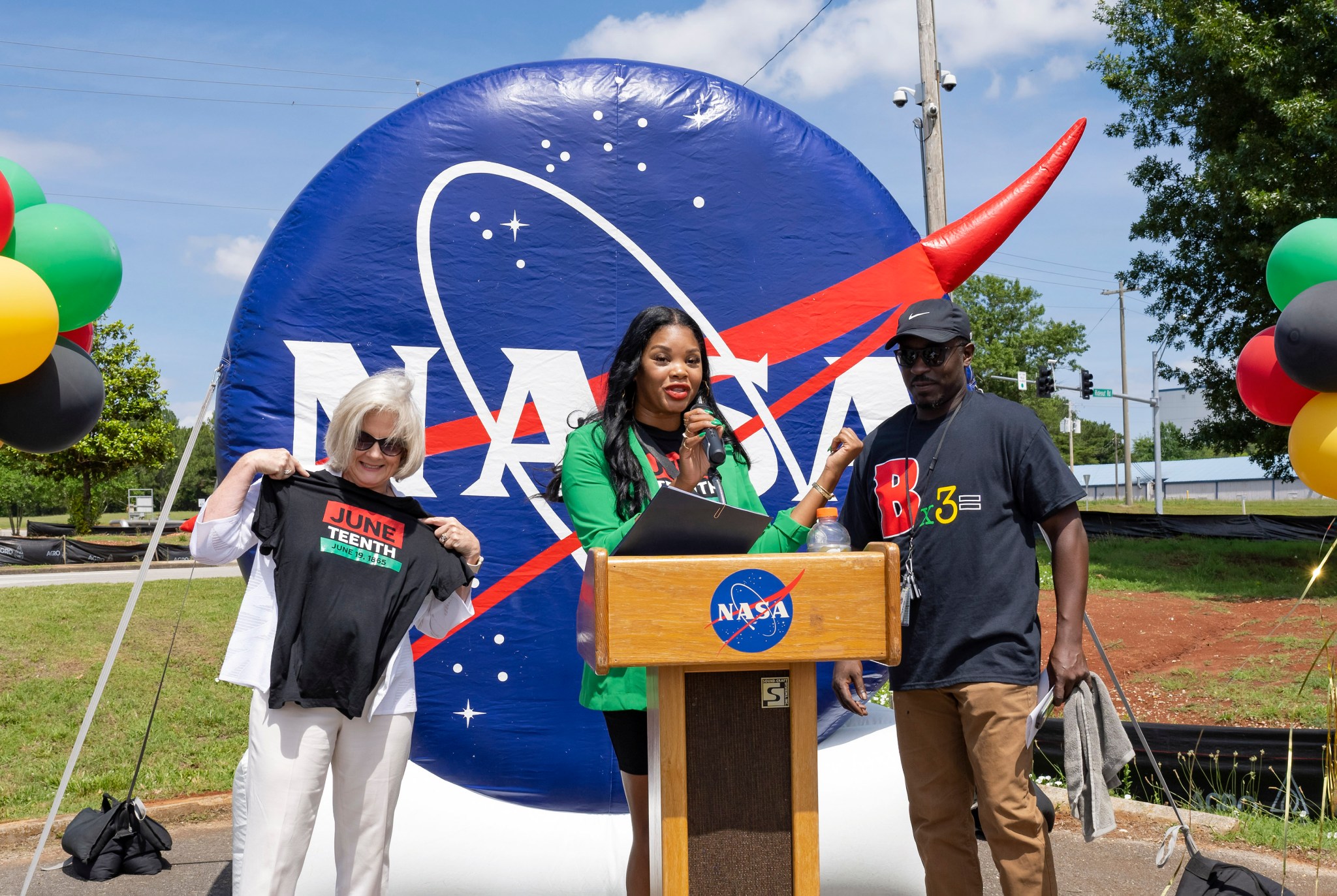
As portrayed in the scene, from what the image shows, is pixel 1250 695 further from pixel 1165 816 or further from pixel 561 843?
pixel 561 843

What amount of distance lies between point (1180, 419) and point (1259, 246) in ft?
276

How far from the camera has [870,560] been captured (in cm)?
210

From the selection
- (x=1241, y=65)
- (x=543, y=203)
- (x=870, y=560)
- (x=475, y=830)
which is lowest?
(x=475, y=830)

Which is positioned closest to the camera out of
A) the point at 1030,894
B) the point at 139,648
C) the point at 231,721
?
the point at 1030,894

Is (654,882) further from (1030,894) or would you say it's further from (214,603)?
(214,603)

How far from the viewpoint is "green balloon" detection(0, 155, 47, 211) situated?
9.59ft

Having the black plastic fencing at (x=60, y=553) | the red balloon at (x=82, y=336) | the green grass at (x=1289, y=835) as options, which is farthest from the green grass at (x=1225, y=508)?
the red balloon at (x=82, y=336)

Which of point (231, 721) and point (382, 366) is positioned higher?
point (382, 366)

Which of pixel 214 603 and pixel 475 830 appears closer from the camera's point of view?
pixel 475 830

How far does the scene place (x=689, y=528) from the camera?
211 centimetres

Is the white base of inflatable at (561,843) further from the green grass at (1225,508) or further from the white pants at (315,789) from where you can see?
the green grass at (1225,508)

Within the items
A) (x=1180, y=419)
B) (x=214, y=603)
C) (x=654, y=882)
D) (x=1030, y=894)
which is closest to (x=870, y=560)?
(x=654, y=882)

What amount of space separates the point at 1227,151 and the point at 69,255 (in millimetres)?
13736

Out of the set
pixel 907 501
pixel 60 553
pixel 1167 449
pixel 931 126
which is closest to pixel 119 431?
pixel 60 553
